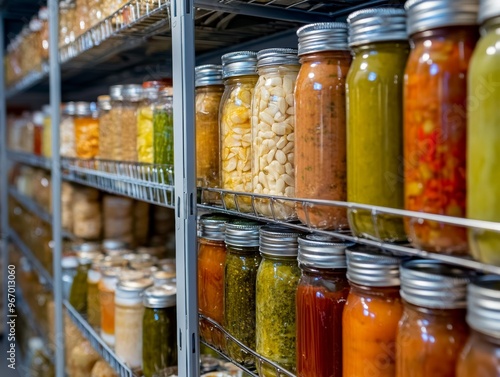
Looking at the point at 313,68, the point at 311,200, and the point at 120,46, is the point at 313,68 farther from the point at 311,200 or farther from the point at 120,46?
the point at 120,46

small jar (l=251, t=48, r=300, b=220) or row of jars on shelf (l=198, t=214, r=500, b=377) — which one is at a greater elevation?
small jar (l=251, t=48, r=300, b=220)

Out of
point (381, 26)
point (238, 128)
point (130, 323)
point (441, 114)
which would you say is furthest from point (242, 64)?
point (130, 323)

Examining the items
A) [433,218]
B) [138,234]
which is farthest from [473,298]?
[138,234]

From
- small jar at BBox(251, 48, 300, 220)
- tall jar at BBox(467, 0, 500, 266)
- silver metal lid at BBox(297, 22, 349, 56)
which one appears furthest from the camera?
small jar at BBox(251, 48, 300, 220)

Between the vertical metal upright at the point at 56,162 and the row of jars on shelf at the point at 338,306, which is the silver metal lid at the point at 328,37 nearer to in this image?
the row of jars on shelf at the point at 338,306

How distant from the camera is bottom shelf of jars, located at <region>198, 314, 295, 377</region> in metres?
0.84

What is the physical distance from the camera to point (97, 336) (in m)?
1.48

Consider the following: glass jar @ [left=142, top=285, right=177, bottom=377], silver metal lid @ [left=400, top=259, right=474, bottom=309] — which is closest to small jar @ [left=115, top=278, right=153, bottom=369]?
glass jar @ [left=142, top=285, right=177, bottom=377]

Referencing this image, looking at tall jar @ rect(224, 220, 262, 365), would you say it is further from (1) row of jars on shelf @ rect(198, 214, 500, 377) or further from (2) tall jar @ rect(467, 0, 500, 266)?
(2) tall jar @ rect(467, 0, 500, 266)

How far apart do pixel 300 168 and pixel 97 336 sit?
38.6 inches

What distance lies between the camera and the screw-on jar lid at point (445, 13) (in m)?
0.53

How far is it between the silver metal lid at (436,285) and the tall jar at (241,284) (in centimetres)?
36

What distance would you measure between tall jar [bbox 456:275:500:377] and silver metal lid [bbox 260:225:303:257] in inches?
13.5

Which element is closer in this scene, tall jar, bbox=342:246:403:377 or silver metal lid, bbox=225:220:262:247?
tall jar, bbox=342:246:403:377
